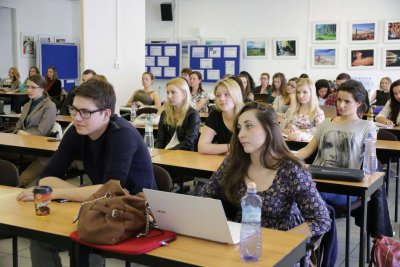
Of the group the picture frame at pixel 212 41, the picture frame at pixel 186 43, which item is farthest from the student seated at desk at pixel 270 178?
the picture frame at pixel 186 43

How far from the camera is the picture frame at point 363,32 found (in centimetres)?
1118

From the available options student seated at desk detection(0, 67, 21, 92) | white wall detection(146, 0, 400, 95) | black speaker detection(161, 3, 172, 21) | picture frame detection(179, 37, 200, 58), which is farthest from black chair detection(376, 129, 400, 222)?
student seated at desk detection(0, 67, 21, 92)

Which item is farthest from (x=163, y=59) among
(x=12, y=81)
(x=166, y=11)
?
(x=12, y=81)

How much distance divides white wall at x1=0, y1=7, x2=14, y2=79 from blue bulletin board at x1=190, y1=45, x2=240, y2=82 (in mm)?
4964

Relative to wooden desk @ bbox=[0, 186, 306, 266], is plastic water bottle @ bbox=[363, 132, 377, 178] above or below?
above

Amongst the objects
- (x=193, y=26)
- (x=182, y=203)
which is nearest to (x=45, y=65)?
(x=193, y=26)

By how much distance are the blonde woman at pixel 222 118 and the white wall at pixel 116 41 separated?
470 cm

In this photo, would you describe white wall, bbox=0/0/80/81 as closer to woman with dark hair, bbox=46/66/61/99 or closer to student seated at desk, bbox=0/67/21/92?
student seated at desk, bbox=0/67/21/92

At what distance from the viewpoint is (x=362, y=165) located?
392 cm

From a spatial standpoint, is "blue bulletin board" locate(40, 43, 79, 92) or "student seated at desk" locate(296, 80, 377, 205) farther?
"blue bulletin board" locate(40, 43, 79, 92)

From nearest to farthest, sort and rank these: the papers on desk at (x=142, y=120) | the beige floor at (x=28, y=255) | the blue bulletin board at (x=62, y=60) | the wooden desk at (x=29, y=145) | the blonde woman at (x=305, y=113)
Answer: the beige floor at (x=28, y=255), the wooden desk at (x=29, y=145), the blonde woman at (x=305, y=113), the papers on desk at (x=142, y=120), the blue bulletin board at (x=62, y=60)

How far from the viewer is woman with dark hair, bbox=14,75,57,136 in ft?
18.0

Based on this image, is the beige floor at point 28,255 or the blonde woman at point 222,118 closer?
the beige floor at point 28,255

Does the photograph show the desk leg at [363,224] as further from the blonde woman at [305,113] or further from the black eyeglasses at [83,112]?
the blonde woman at [305,113]
